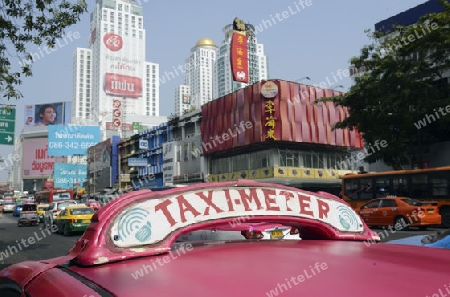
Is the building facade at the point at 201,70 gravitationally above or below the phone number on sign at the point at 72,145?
above

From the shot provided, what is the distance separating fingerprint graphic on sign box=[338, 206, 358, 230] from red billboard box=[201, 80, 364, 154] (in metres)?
32.1

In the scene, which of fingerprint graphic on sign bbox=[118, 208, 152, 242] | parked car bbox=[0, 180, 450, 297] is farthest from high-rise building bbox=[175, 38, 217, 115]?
fingerprint graphic on sign bbox=[118, 208, 152, 242]

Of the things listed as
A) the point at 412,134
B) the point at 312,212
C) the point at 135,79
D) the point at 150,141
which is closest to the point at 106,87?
the point at 135,79

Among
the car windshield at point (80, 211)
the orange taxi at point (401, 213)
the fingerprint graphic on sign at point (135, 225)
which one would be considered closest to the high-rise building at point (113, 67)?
the car windshield at point (80, 211)

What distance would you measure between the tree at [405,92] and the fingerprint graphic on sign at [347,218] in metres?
21.8

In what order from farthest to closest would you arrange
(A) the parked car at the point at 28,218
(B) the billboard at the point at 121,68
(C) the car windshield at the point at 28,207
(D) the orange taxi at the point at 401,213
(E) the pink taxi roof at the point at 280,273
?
(B) the billboard at the point at 121,68 → (C) the car windshield at the point at 28,207 → (A) the parked car at the point at 28,218 → (D) the orange taxi at the point at 401,213 → (E) the pink taxi roof at the point at 280,273

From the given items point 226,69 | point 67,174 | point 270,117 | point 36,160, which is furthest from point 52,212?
point 36,160

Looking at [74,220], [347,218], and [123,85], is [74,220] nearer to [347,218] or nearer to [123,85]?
[347,218]

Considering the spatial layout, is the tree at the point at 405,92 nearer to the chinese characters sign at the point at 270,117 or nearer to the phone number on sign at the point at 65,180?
the chinese characters sign at the point at 270,117

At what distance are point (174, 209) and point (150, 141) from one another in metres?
54.2

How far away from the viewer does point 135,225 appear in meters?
1.69

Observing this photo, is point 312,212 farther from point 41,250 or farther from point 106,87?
point 106,87

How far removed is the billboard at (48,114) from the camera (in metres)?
119

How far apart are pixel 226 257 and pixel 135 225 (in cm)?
41
